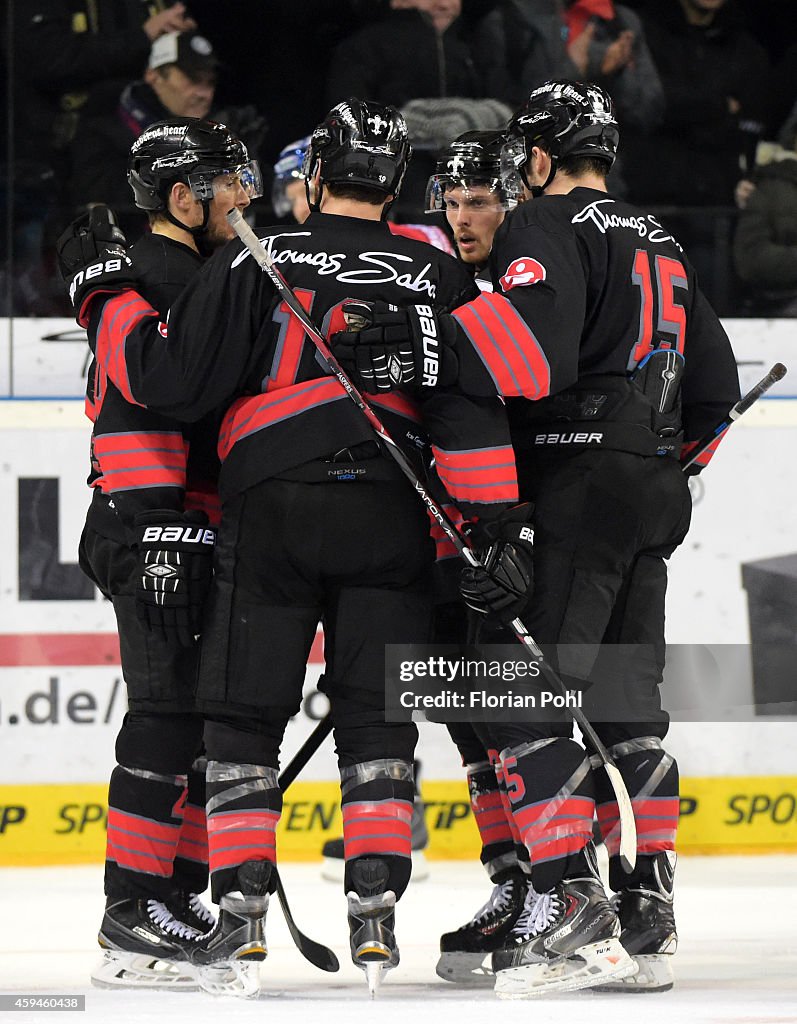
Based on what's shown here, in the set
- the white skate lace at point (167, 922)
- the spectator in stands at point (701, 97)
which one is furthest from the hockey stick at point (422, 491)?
the spectator in stands at point (701, 97)

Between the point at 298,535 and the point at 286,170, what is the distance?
1883mm

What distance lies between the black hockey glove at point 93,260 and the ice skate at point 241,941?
3.54 feet

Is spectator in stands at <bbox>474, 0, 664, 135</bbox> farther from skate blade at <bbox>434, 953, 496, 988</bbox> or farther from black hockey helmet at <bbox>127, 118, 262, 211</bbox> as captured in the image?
skate blade at <bbox>434, 953, 496, 988</bbox>

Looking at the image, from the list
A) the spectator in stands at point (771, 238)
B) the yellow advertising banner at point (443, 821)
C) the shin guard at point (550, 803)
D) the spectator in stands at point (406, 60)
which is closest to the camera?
the shin guard at point (550, 803)

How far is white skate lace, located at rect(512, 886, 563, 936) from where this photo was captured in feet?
9.18

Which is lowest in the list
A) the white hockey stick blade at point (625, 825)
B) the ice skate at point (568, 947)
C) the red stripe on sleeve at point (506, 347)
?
the ice skate at point (568, 947)

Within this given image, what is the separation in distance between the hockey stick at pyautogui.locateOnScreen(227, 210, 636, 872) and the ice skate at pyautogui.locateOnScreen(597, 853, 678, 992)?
102 mm

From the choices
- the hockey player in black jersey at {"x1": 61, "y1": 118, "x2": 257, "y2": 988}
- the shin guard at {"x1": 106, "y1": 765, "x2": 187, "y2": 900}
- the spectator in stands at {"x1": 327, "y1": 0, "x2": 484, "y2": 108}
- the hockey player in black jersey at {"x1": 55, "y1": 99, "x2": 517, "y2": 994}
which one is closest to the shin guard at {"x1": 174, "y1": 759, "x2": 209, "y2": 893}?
the hockey player in black jersey at {"x1": 61, "y1": 118, "x2": 257, "y2": 988}

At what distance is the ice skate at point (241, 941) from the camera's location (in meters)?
2.79

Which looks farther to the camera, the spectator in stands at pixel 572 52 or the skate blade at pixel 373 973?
the spectator in stands at pixel 572 52

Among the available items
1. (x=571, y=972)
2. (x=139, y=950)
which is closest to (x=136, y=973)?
(x=139, y=950)

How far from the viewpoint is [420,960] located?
3.36 metres

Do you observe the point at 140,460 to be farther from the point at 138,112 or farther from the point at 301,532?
the point at 138,112

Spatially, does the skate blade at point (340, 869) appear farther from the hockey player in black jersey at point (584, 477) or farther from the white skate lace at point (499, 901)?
the hockey player in black jersey at point (584, 477)
